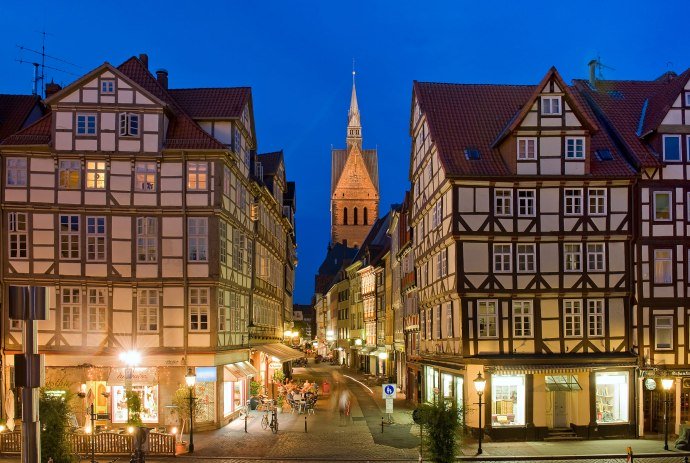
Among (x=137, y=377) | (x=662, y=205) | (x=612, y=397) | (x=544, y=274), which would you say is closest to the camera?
(x=544, y=274)

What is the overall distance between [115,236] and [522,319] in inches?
731

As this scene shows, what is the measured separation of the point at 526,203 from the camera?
116ft

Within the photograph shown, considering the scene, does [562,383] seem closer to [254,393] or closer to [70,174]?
[254,393]

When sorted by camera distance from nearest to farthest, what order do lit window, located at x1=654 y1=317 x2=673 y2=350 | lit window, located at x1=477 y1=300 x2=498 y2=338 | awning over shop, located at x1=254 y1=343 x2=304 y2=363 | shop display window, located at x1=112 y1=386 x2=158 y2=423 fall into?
lit window, located at x1=477 y1=300 x2=498 y2=338
lit window, located at x1=654 y1=317 x2=673 y2=350
shop display window, located at x1=112 y1=386 x2=158 y2=423
awning over shop, located at x1=254 y1=343 x2=304 y2=363

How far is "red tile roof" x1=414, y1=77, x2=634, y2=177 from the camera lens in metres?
35.4

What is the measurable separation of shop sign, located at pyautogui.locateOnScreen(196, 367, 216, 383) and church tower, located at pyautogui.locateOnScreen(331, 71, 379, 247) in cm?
11510

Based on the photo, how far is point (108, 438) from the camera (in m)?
29.5

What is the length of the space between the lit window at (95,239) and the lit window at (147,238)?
1.63 m

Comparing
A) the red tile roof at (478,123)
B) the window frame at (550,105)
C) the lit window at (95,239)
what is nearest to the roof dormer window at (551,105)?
the window frame at (550,105)

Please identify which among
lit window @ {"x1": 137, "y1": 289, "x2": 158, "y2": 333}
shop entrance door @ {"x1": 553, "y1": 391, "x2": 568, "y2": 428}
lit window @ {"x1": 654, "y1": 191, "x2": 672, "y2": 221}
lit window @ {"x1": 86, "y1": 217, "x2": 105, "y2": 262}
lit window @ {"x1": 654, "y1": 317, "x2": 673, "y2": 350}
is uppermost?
lit window @ {"x1": 654, "y1": 191, "x2": 672, "y2": 221}

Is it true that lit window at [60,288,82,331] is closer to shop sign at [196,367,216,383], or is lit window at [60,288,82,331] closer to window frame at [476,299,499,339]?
shop sign at [196,367,216,383]

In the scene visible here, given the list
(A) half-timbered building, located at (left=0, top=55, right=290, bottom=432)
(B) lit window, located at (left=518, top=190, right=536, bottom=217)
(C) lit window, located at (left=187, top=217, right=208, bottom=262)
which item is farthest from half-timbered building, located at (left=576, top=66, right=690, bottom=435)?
(C) lit window, located at (left=187, top=217, right=208, bottom=262)

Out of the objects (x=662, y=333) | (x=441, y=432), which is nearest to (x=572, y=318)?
(x=662, y=333)

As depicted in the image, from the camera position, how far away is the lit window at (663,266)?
35.9 m
